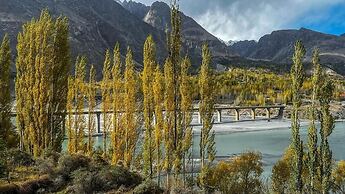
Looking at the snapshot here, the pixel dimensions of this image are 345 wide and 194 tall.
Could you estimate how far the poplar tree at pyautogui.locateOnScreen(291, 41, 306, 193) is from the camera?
2708 centimetres

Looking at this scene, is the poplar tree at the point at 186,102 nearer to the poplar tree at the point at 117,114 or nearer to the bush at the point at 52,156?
the poplar tree at the point at 117,114

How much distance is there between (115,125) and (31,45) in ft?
30.4

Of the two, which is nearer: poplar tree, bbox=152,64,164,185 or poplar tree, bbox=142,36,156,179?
poplar tree, bbox=152,64,164,185

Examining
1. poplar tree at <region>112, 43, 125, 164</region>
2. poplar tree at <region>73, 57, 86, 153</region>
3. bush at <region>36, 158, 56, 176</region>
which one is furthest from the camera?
poplar tree at <region>73, 57, 86, 153</region>

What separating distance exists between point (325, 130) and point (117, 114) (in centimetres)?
1643

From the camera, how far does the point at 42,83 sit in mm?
27188

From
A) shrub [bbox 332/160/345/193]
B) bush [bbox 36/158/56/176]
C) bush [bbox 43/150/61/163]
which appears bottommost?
shrub [bbox 332/160/345/193]

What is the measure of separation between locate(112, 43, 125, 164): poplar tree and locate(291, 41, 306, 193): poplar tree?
13449 millimetres

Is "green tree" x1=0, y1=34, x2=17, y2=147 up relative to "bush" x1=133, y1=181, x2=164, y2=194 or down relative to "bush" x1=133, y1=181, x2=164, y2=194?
up

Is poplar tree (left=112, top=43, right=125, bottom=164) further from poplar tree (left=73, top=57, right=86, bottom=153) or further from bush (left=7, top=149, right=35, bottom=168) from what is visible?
bush (left=7, top=149, right=35, bottom=168)

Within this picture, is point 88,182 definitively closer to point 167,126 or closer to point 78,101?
point 167,126

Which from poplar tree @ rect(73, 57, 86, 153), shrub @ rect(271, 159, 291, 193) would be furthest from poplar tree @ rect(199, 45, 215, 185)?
poplar tree @ rect(73, 57, 86, 153)

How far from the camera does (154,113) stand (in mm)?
31344

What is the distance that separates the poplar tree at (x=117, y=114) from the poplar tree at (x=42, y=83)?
5.18 metres
